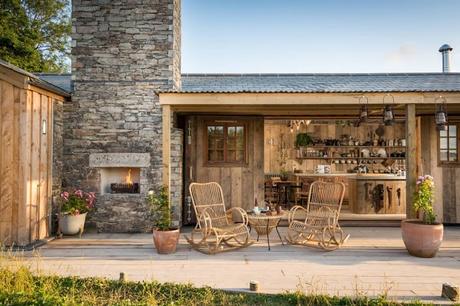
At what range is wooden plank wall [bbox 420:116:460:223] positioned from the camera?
7844 millimetres

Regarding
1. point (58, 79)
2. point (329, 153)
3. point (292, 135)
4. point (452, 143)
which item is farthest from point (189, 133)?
point (452, 143)

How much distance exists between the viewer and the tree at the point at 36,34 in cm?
1600

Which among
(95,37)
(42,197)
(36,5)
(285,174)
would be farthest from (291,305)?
(36,5)

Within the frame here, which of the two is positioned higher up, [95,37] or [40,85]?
[95,37]

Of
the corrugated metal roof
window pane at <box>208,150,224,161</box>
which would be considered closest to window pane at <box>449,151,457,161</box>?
the corrugated metal roof

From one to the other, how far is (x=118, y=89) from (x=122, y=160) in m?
1.41

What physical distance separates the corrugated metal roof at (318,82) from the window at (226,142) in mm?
913

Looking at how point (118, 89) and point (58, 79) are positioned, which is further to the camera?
point (58, 79)

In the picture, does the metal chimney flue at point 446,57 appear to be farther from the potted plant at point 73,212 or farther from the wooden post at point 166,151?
the potted plant at point 73,212

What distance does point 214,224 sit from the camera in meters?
5.77

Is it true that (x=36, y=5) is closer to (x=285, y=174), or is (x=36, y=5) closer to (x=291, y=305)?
(x=285, y=174)

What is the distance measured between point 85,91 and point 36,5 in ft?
48.8

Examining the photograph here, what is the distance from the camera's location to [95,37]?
22.9 ft

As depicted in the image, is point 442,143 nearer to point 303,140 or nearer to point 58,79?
point 303,140
